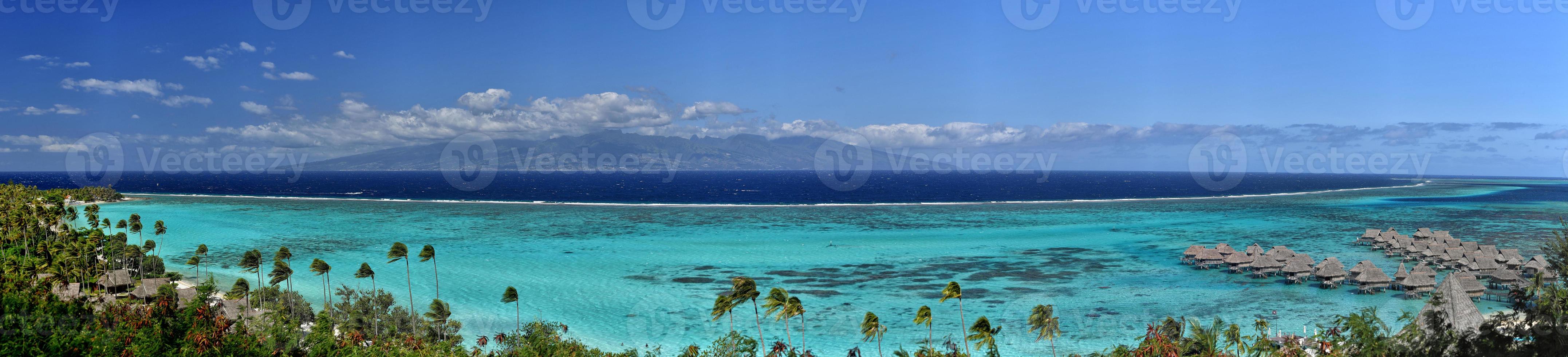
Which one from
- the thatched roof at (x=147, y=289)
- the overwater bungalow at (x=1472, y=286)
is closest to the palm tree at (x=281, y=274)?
the thatched roof at (x=147, y=289)

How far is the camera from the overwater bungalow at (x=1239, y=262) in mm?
39500

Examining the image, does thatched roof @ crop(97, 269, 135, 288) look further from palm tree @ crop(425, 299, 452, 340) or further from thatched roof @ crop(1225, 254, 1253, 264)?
thatched roof @ crop(1225, 254, 1253, 264)

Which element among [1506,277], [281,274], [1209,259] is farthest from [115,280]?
[1506,277]

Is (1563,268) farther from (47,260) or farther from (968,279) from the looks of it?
(47,260)

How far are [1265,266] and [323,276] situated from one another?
50152mm

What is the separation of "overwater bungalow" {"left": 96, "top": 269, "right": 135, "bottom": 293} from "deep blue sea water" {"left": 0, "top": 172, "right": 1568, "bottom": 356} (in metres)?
6.87

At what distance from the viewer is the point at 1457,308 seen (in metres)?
26.0

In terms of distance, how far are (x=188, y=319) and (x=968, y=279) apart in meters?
32.6

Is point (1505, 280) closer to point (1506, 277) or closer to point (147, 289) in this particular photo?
point (1506, 277)

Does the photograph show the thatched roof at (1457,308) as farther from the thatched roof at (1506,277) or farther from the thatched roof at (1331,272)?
the thatched roof at (1506,277)

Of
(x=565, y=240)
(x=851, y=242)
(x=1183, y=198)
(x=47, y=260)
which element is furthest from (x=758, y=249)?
(x=1183, y=198)

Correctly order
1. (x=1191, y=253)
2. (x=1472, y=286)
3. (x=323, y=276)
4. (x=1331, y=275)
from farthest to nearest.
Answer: (x=1191, y=253) → (x=323, y=276) → (x=1331, y=275) → (x=1472, y=286)

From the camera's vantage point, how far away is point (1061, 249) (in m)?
50.9

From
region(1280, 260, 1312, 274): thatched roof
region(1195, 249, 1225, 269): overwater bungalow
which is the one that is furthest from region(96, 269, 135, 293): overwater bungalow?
region(1280, 260, 1312, 274): thatched roof
